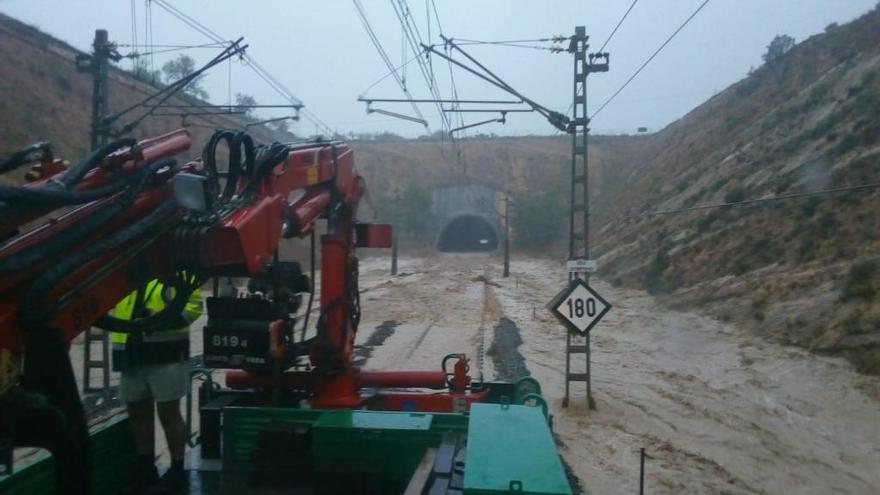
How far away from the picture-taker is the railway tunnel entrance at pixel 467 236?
7994 centimetres

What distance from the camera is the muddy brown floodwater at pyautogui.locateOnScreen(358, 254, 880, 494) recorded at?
983 centimetres

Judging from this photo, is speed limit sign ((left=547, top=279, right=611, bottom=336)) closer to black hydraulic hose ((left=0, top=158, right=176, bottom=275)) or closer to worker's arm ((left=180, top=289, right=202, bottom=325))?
worker's arm ((left=180, top=289, right=202, bottom=325))

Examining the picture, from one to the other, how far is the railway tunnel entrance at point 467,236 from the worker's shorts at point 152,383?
72145 millimetres

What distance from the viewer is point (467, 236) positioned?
87.4 m

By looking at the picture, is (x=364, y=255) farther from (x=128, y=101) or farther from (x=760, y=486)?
(x=760, y=486)

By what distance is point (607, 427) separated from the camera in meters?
12.2

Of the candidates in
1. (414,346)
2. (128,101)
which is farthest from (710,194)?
(128,101)

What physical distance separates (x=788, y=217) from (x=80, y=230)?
2465 centimetres

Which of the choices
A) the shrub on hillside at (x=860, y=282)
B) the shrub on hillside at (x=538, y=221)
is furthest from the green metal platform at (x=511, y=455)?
the shrub on hillside at (x=538, y=221)

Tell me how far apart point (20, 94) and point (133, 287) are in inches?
1421

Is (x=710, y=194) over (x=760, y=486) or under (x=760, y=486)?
over

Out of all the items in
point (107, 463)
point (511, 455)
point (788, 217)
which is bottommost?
point (107, 463)

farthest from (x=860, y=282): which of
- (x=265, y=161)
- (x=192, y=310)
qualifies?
(x=265, y=161)

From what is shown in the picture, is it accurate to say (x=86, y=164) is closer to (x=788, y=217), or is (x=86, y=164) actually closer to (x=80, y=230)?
(x=80, y=230)
